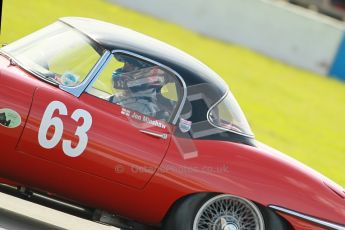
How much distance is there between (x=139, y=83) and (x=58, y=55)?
27.1 inches

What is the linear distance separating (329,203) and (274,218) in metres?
0.49

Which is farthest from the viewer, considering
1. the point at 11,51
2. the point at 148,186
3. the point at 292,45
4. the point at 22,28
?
the point at 292,45

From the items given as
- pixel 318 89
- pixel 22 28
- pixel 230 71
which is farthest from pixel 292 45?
pixel 22 28

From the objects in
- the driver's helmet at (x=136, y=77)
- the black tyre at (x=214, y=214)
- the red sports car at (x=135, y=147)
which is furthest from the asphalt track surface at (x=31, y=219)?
the driver's helmet at (x=136, y=77)

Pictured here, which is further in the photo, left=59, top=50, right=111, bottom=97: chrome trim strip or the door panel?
left=59, top=50, right=111, bottom=97: chrome trim strip

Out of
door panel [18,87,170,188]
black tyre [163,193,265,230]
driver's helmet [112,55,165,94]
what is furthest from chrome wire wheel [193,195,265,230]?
driver's helmet [112,55,165,94]

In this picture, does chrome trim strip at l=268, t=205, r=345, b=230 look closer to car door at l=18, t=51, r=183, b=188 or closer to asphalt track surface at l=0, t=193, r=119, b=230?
car door at l=18, t=51, r=183, b=188

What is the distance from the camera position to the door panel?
615 centimetres

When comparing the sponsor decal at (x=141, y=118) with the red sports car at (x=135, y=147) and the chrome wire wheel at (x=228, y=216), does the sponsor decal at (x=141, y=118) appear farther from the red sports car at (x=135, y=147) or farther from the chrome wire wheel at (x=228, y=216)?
the chrome wire wheel at (x=228, y=216)

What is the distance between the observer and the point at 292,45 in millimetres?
22172

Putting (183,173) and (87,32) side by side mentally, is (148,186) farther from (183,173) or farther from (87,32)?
(87,32)

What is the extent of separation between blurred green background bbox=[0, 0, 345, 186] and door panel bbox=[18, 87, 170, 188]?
5896 mm

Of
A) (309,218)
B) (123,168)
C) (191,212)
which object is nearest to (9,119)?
(123,168)

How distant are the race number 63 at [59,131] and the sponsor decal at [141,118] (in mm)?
319
